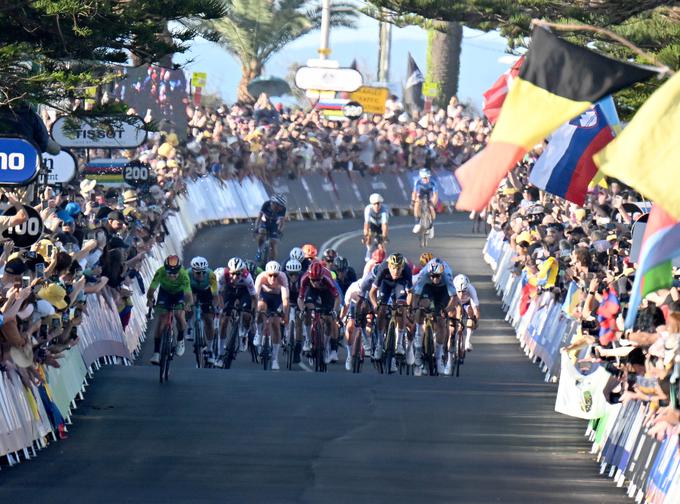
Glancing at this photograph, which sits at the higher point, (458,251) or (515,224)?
(515,224)

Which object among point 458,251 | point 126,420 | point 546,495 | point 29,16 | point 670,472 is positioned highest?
point 29,16

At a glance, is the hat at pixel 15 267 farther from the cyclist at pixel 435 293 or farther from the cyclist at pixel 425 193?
the cyclist at pixel 425 193

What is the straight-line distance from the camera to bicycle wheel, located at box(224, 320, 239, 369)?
25953 mm

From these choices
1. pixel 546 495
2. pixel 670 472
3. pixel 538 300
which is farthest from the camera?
pixel 538 300

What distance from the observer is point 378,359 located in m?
26.3

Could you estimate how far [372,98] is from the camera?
215ft

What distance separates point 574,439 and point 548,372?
246 inches

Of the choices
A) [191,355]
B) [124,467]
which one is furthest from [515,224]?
[124,467]

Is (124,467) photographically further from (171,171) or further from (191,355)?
(171,171)

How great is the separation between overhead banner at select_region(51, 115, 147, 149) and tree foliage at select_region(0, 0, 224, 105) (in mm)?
728

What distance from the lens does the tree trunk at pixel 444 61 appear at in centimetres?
5991

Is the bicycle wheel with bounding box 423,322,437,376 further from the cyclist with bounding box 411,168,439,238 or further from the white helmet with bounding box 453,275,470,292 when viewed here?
the cyclist with bounding box 411,168,439,238

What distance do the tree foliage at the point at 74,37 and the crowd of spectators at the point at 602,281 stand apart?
560 centimetres

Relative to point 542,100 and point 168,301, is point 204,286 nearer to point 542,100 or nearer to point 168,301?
point 168,301
